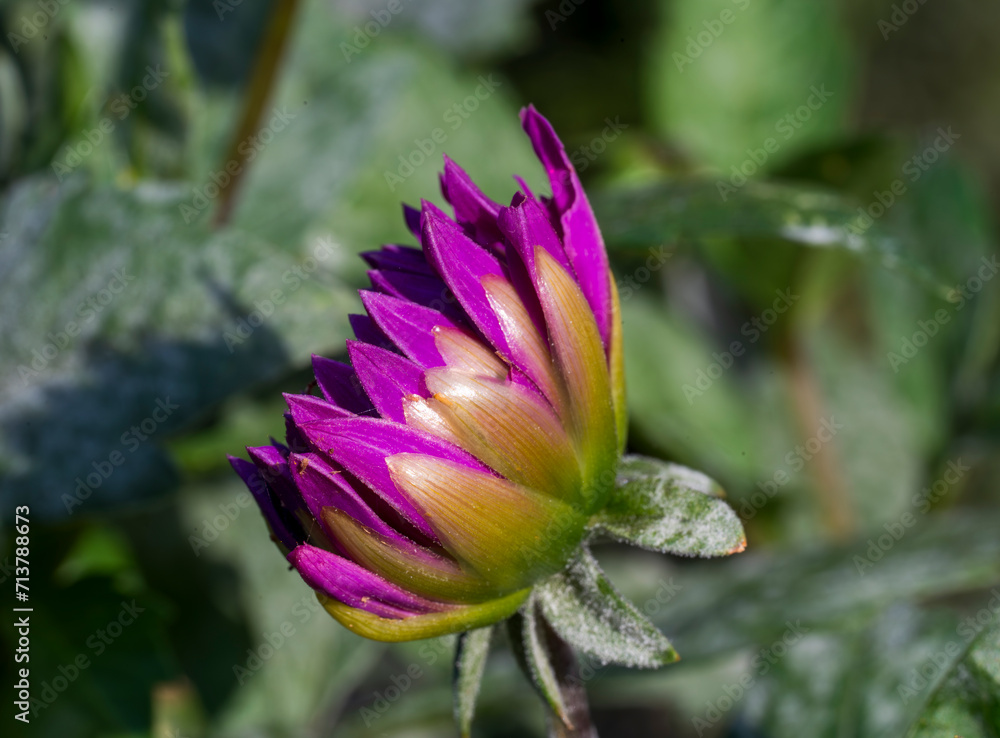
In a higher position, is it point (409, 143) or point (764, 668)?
point (409, 143)

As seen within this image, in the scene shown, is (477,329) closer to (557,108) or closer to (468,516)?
(468,516)

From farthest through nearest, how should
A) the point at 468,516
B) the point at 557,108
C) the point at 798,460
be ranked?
the point at 557,108, the point at 798,460, the point at 468,516

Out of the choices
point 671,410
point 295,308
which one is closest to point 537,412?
point 295,308

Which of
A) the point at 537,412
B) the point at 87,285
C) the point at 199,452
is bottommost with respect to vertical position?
the point at 199,452

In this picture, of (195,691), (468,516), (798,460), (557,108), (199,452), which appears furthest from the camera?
(557,108)

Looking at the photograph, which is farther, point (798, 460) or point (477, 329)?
point (798, 460)

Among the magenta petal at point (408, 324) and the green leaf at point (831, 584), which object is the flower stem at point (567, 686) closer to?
the magenta petal at point (408, 324)

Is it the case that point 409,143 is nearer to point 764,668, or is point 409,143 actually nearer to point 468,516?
point 764,668
